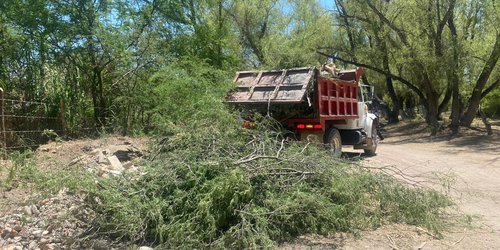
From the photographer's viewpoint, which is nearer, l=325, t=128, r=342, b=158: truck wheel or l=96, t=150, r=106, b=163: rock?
l=96, t=150, r=106, b=163: rock

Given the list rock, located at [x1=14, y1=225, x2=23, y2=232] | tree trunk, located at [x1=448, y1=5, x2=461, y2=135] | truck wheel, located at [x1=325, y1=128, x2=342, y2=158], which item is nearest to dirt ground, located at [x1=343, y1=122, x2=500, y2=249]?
tree trunk, located at [x1=448, y1=5, x2=461, y2=135]

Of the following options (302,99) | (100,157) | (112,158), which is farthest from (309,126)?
(100,157)

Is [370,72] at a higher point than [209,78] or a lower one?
higher

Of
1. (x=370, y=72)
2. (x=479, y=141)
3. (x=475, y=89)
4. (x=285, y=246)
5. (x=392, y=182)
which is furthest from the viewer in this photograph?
(x=370, y=72)

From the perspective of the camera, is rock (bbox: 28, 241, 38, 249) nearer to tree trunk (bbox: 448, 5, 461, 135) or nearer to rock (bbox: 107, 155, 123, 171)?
rock (bbox: 107, 155, 123, 171)

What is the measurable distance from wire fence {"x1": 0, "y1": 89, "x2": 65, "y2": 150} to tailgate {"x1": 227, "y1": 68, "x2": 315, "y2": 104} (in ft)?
14.5

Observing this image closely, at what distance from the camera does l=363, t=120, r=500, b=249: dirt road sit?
6270 millimetres

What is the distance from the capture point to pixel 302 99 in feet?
35.3

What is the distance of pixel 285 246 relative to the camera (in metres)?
5.55

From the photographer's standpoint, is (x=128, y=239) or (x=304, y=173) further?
(x=304, y=173)

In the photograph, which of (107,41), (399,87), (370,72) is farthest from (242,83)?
(399,87)

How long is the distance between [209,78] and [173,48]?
317cm

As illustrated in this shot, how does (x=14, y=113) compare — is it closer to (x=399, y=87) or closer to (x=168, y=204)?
(x=168, y=204)

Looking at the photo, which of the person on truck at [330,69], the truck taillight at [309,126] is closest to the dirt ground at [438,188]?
the truck taillight at [309,126]
